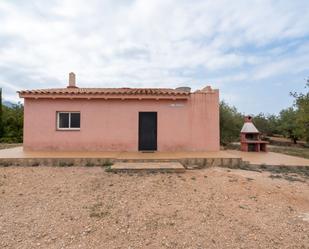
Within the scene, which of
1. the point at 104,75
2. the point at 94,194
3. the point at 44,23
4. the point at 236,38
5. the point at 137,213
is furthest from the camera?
the point at 104,75

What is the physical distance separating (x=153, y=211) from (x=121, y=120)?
801cm

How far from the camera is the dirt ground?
155 inches

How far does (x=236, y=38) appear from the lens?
49.0 ft

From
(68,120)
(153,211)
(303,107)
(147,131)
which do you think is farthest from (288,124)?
(153,211)

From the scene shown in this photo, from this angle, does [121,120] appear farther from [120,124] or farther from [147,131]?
[147,131]

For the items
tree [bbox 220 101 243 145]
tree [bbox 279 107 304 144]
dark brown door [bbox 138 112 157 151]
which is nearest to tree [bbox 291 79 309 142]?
tree [bbox 220 101 243 145]

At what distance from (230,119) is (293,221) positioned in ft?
45.7

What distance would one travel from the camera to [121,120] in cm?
1270

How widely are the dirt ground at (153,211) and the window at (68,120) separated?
15.6 feet

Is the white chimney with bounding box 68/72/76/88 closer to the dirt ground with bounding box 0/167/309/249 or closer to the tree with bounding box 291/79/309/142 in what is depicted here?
the dirt ground with bounding box 0/167/309/249

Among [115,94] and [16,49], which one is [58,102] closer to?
[115,94]

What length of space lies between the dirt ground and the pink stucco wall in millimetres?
4378

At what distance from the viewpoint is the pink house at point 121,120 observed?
12.5 m

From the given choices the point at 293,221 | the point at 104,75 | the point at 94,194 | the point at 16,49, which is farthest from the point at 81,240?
the point at 104,75
